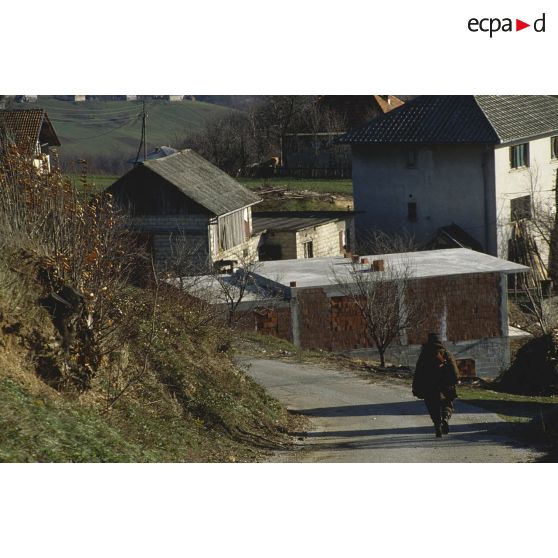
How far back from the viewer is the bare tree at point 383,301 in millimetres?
26859

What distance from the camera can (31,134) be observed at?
20.1m

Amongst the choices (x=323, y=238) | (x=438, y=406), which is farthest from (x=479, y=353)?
(x=323, y=238)

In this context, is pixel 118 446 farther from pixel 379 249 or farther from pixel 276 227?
pixel 276 227

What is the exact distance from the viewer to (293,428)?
1569 cm

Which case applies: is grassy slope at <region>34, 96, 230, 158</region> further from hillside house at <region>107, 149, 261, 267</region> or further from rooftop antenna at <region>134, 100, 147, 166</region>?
hillside house at <region>107, 149, 261, 267</region>

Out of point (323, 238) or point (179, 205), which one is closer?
point (179, 205)

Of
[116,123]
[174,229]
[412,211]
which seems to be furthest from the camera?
[412,211]

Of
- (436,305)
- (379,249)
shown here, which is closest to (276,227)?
(379,249)

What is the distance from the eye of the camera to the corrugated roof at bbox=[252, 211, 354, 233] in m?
44.0

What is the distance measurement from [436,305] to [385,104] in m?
24.6

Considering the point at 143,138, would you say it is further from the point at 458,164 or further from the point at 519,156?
the point at 519,156

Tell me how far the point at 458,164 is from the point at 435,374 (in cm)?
3150

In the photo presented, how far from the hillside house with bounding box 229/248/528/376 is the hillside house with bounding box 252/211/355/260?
499 inches

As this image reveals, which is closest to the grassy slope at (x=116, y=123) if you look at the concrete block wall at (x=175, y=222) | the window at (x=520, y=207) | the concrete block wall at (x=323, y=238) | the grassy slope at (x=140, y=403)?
the concrete block wall at (x=175, y=222)
